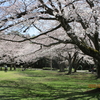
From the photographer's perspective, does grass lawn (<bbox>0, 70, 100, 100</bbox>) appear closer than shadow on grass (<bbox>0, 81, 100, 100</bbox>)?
No

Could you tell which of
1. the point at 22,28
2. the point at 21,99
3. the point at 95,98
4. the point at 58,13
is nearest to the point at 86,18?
the point at 58,13

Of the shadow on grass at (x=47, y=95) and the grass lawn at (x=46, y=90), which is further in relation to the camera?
the grass lawn at (x=46, y=90)

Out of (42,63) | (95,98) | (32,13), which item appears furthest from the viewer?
(42,63)

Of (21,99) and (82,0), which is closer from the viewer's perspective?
(21,99)

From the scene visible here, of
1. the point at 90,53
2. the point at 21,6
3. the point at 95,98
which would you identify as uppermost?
the point at 21,6

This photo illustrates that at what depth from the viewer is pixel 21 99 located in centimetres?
629

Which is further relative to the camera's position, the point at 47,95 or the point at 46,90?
the point at 46,90

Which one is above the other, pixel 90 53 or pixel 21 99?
pixel 90 53

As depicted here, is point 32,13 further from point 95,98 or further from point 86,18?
point 95,98

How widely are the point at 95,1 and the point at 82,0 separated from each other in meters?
0.95

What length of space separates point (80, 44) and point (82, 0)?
11.5ft

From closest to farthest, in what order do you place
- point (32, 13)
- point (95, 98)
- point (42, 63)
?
point (95, 98), point (32, 13), point (42, 63)

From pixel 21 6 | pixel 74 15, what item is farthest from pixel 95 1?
pixel 21 6

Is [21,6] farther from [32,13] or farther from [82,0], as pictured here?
[82,0]
